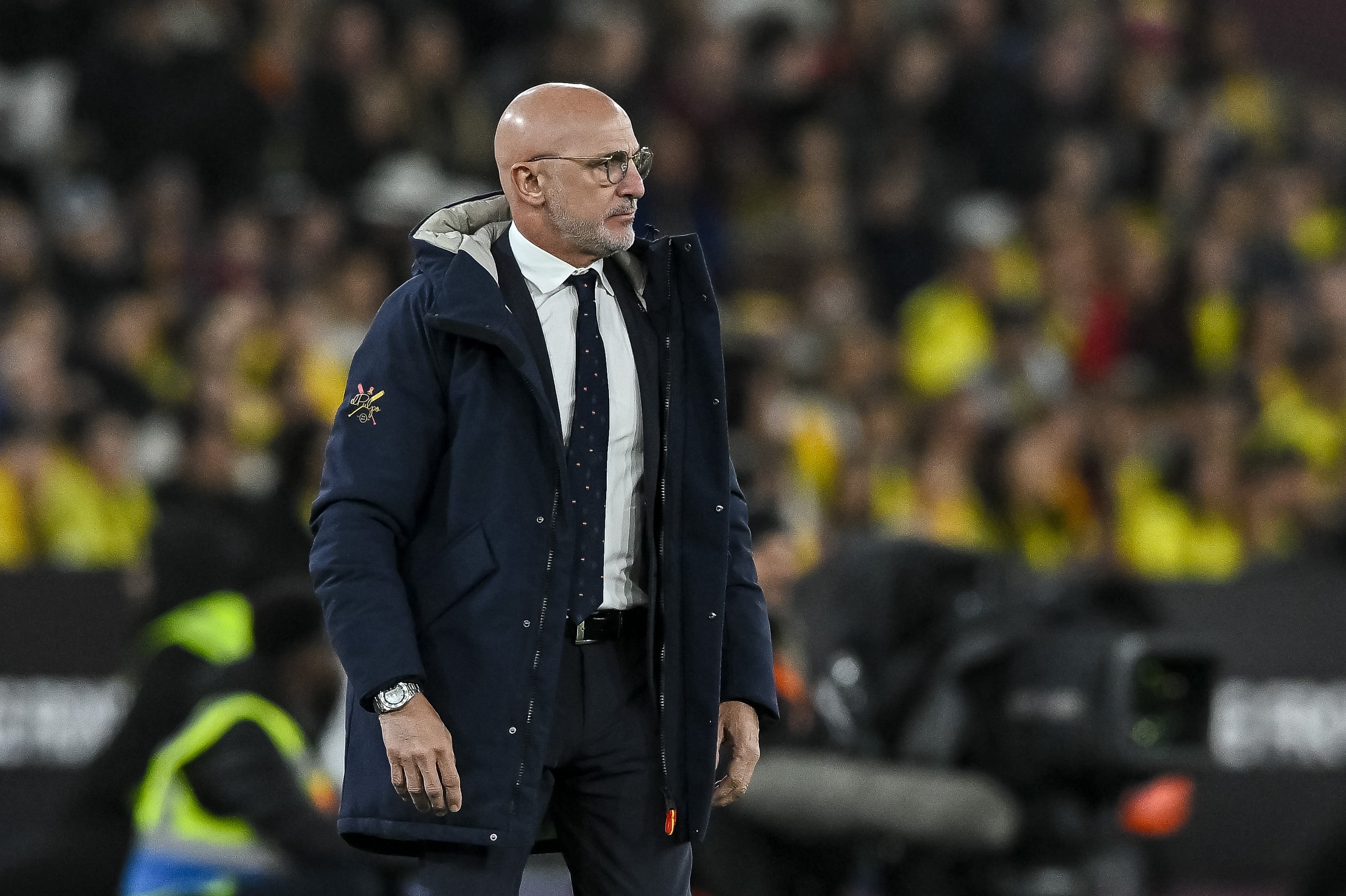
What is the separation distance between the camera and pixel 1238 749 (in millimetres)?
9391

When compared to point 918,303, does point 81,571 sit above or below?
below

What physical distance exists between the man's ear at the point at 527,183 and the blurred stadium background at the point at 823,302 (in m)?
2.93

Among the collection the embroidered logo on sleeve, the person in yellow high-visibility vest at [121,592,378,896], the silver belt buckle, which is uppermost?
the embroidered logo on sleeve

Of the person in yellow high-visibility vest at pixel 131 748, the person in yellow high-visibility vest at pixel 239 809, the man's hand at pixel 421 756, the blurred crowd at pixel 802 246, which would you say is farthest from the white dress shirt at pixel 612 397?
the blurred crowd at pixel 802 246

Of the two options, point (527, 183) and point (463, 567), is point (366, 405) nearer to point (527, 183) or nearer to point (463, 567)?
point (463, 567)

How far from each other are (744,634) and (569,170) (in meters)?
0.89

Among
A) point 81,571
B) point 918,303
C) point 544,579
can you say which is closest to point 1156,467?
point 918,303

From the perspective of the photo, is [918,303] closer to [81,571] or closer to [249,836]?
[81,571]

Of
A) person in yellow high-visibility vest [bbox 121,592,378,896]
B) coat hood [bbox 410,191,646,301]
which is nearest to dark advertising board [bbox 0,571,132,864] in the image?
person in yellow high-visibility vest [bbox 121,592,378,896]

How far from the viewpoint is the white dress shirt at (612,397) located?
3643mm

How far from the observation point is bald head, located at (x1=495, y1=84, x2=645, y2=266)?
11.9 ft

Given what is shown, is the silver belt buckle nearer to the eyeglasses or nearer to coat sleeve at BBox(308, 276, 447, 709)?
coat sleeve at BBox(308, 276, 447, 709)

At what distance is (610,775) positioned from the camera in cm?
360

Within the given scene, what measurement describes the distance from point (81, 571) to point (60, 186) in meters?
3.45
